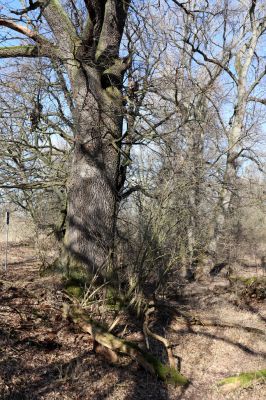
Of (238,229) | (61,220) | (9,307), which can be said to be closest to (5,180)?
(61,220)

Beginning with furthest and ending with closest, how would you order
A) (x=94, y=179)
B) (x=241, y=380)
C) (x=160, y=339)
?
(x=94, y=179) < (x=160, y=339) < (x=241, y=380)

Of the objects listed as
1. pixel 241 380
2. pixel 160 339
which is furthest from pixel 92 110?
pixel 241 380

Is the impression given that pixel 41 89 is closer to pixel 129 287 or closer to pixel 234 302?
pixel 129 287

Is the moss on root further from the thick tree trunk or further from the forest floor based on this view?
the thick tree trunk

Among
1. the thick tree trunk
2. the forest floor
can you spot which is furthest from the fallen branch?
the thick tree trunk

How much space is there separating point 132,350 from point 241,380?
1.59 m

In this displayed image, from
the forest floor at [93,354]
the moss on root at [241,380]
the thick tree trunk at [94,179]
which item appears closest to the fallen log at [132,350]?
the forest floor at [93,354]

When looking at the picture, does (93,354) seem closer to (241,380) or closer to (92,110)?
(241,380)

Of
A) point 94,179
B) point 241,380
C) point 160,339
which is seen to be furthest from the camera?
point 94,179

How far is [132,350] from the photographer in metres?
6.10

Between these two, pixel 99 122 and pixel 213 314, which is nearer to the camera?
pixel 99 122

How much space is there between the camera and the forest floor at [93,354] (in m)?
5.11

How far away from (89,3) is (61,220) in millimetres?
4768

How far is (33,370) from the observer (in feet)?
17.2
